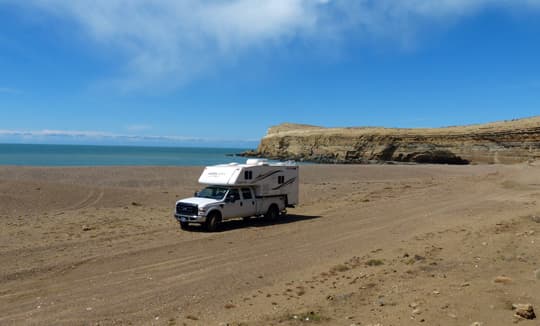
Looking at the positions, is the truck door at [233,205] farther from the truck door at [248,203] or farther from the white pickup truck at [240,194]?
the truck door at [248,203]

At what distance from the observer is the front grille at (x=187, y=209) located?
58.0 ft

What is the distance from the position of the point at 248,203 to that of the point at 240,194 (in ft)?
1.76

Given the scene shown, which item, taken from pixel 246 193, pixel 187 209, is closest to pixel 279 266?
pixel 187 209

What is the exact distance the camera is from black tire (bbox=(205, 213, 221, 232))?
17.8 metres

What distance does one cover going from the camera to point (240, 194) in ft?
64.0

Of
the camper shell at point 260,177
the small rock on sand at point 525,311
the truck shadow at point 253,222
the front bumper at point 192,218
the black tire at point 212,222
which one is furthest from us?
the camper shell at point 260,177

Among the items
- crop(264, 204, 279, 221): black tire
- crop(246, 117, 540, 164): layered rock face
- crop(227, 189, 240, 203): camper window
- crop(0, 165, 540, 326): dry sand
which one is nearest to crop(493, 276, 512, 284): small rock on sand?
crop(0, 165, 540, 326): dry sand

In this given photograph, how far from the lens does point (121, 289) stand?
9789 mm

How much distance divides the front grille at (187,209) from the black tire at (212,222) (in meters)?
0.58

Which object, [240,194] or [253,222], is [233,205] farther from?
[253,222]

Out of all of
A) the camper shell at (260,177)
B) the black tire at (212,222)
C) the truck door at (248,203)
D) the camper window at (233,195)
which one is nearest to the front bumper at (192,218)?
the black tire at (212,222)

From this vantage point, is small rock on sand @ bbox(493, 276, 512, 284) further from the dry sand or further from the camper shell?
the camper shell

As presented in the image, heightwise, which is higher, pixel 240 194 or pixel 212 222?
pixel 240 194

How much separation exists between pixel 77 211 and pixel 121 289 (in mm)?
14906
